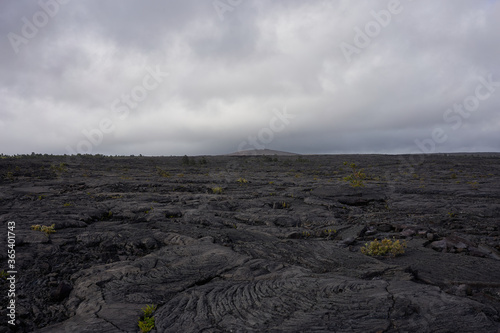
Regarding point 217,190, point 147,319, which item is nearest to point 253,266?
point 147,319

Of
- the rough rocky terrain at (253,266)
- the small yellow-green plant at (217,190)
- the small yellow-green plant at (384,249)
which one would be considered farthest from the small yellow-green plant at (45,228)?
the small yellow-green plant at (217,190)

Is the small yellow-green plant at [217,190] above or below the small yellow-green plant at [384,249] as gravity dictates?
above

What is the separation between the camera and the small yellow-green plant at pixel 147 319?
563 centimetres

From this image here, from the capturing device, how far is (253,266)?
8117 mm

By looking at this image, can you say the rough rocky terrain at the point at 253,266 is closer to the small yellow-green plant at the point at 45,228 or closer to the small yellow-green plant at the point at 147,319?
the small yellow-green plant at the point at 147,319

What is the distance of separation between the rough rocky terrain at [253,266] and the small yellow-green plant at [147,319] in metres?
0.15

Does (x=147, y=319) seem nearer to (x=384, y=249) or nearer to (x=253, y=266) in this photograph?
(x=253, y=266)

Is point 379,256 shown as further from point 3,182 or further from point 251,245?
point 3,182

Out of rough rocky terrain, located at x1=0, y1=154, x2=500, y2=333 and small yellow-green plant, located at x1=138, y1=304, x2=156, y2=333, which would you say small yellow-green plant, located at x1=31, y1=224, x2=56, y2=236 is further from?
small yellow-green plant, located at x1=138, y1=304, x2=156, y2=333

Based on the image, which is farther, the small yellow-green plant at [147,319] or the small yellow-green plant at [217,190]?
the small yellow-green plant at [217,190]

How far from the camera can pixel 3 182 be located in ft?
78.2

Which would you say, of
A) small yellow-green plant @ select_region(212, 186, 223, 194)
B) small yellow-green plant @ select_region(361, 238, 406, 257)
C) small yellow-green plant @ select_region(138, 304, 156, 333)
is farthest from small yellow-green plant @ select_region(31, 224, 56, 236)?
small yellow-green plant @ select_region(212, 186, 223, 194)

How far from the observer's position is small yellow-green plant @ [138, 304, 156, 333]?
5.63 metres

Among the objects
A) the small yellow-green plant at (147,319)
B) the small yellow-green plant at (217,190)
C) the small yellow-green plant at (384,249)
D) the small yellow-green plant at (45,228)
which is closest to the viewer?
the small yellow-green plant at (147,319)
